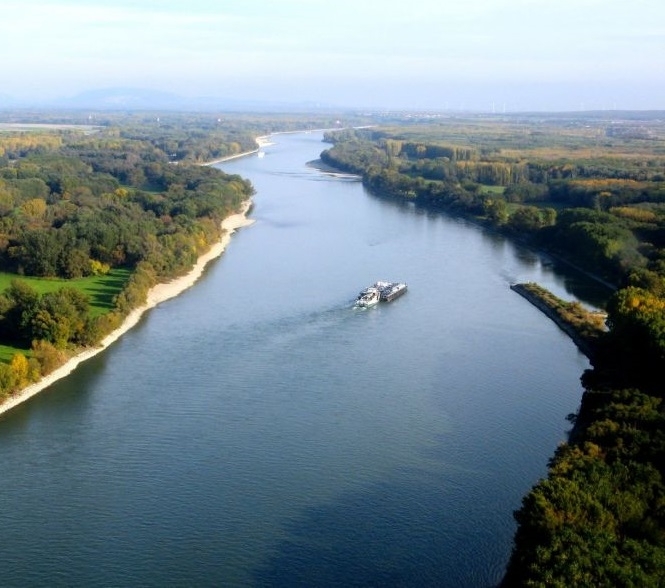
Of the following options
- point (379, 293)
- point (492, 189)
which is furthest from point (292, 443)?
point (492, 189)

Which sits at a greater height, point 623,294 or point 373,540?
point 623,294

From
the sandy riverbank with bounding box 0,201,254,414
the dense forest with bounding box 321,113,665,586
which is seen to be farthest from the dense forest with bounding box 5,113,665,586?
the sandy riverbank with bounding box 0,201,254,414

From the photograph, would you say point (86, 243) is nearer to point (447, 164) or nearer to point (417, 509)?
point (417, 509)

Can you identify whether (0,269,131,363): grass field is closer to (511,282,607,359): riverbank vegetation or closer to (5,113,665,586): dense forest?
(5,113,665,586): dense forest

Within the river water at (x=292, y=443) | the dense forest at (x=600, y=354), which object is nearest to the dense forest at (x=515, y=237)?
the dense forest at (x=600, y=354)

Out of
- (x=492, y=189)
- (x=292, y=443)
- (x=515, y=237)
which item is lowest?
(x=292, y=443)

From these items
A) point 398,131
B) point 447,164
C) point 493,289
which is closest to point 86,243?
point 493,289

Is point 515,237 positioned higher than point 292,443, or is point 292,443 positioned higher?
point 515,237

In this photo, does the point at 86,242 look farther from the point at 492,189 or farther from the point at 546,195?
the point at 492,189
